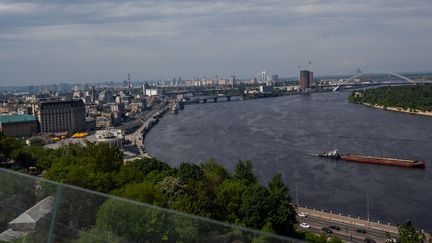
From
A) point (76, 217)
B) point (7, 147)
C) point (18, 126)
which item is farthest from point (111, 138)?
point (76, 217)

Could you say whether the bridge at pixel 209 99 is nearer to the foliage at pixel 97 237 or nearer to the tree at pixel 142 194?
the tree at pixel 142 194

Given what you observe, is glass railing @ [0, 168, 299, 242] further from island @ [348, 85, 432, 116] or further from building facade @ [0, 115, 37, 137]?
island @ [348, 85, 432, 116]

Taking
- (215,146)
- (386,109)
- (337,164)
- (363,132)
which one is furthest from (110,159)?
(386,109)

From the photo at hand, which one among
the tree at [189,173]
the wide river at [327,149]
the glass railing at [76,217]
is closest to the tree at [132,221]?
the glass railing at [76,217]

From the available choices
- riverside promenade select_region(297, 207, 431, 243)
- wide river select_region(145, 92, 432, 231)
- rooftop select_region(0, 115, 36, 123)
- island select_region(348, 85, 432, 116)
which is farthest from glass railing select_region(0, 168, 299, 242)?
island select_region(348, 85, 432, 116)

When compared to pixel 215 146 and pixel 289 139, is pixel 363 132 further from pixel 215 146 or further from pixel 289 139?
pixel 215 146

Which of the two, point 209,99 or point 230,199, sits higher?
point 230,199

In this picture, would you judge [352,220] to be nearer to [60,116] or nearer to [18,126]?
[18,126]
